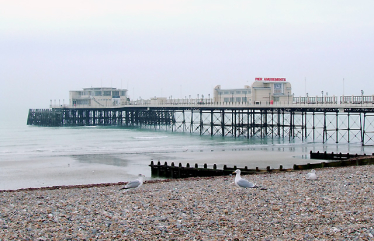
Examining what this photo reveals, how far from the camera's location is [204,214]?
37.1ft

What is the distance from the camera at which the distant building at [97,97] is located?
294 feet

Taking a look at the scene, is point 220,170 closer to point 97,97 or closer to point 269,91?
point 269,91

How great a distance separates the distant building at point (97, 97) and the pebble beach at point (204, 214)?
7474cm

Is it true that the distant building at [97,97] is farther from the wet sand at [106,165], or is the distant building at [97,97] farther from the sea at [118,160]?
the wet sand at [106,165]

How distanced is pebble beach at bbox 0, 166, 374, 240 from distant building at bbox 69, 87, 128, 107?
74.7 metres

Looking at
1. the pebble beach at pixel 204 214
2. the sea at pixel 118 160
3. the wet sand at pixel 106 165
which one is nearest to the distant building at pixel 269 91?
the sea at pixel 118 160

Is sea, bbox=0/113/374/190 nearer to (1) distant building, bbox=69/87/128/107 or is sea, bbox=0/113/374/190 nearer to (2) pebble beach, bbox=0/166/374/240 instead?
(2) pebble beach, bbox=0/166/374/240

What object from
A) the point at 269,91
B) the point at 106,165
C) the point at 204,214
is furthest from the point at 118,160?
the point at 269,91

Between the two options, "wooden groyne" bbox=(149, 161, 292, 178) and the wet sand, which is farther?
the wet sand

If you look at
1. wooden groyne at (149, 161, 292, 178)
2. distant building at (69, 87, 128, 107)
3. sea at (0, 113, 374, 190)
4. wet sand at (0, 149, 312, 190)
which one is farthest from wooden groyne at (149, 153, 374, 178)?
distant building at (69, 87, 128, 107)

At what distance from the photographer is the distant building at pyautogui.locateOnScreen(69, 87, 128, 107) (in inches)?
3524

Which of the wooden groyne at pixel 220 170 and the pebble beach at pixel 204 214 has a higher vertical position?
the pebble beach at pixel 204 214

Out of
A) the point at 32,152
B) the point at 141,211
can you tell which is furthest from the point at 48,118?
the point at 141,211

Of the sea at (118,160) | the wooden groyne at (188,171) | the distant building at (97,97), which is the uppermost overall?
the distant building at (97,97)
